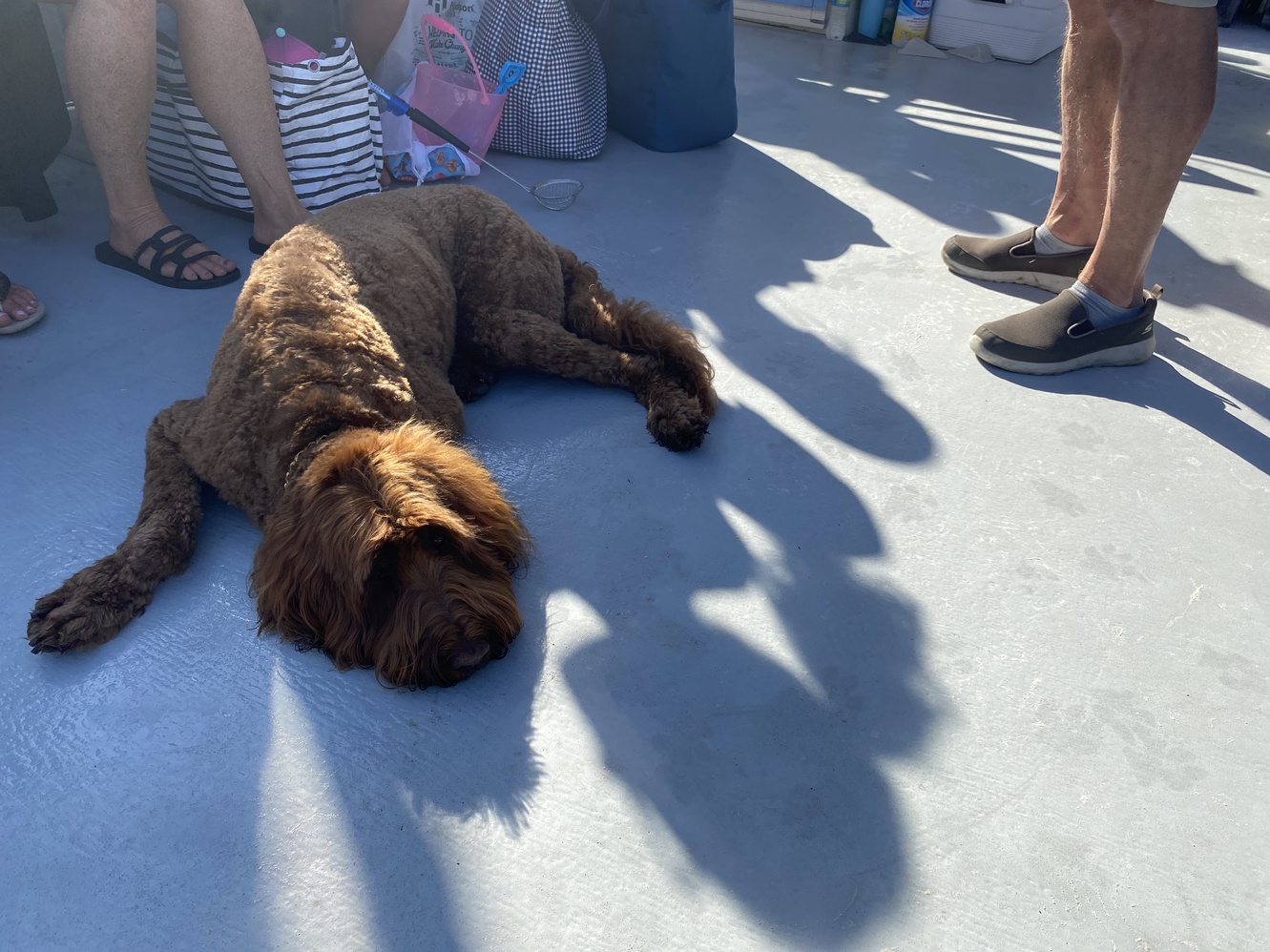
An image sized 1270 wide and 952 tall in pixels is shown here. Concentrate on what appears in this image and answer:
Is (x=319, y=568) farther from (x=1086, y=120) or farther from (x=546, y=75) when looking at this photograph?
(x=546, y=75)

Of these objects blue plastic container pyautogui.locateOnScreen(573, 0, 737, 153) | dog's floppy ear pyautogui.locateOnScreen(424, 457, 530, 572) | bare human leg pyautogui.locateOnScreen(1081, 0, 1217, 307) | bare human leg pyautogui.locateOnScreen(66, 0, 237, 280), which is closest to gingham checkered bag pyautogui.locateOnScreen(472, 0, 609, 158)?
blue plastic container pyautogui.locateOnScreen(573, 0, 737, 153)

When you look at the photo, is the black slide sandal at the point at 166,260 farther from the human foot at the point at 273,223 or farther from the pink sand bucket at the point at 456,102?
the pink sand bucket at the point at 456,102

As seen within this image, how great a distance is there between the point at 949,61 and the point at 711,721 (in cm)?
513

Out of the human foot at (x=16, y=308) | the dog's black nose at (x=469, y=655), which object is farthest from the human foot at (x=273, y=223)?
the dog's black nose at (x=469, y=655)

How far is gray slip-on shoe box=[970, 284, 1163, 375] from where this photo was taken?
2.64m

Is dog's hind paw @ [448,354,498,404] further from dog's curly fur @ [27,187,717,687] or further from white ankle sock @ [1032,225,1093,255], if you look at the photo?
white ankle sock @ [1032,225,1093,255]

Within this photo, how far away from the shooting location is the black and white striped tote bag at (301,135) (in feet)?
10.5

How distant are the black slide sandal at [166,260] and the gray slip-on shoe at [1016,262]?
103 inches

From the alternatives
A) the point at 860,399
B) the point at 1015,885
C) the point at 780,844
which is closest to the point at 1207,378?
the point at 860,399

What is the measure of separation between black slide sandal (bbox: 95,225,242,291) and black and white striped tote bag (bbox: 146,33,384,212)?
1.32 feet

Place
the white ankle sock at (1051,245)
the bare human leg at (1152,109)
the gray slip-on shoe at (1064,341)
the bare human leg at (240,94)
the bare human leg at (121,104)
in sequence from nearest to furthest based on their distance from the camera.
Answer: the bare human leg at (1152,109) → the gray slip-on shoe at (1064,341) → the bare human leg at (121,104) → the bare human leg at (240,94) → the white ankle sock at (1051,245)

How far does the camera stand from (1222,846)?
4.86ft

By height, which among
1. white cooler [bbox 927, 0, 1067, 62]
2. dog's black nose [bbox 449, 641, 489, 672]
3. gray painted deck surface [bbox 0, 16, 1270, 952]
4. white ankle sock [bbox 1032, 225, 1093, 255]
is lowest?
gray painted deck surface [bbox 0, 16, 1270, 952]

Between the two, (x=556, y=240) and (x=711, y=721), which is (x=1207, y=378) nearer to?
(x=711, y=721)
